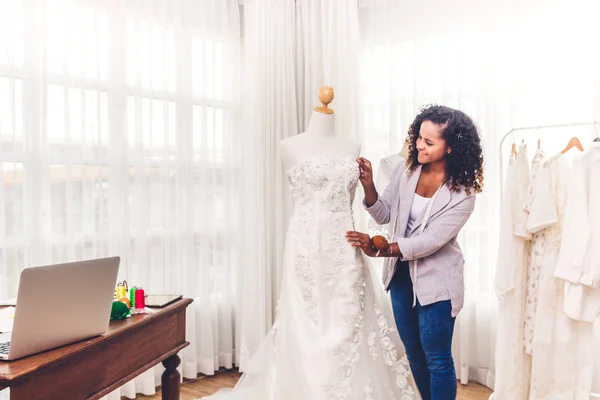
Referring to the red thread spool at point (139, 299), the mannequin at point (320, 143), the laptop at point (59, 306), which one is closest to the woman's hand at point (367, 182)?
the mannequin at point (320, 143)

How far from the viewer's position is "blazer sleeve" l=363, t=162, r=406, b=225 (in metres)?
2.32

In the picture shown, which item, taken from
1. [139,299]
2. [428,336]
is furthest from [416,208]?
[139,299]

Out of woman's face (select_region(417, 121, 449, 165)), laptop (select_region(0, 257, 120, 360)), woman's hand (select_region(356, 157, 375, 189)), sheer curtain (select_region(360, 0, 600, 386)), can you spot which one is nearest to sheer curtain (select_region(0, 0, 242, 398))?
sheer curtain (select_region(360, 0, 600, 386))

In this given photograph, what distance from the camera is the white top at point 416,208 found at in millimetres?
2141

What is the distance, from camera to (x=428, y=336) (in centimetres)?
205

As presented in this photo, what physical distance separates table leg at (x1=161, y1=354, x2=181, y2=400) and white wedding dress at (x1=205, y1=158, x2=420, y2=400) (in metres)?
0.41

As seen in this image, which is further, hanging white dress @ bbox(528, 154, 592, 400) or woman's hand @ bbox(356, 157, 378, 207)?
hanging white dress @ bbox(528, 154, 592, 400)

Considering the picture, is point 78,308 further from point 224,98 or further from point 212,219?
point 224,98

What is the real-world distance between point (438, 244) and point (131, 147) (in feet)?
6.36

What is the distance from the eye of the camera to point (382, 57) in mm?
3631

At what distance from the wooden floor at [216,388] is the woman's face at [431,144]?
174 cm

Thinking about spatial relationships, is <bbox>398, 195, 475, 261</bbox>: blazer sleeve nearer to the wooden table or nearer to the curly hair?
the curly hair

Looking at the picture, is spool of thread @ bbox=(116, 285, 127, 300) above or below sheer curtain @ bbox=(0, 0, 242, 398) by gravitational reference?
below

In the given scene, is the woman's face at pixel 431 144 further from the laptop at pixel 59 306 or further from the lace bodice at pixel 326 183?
the laptop at pixel 59 306
